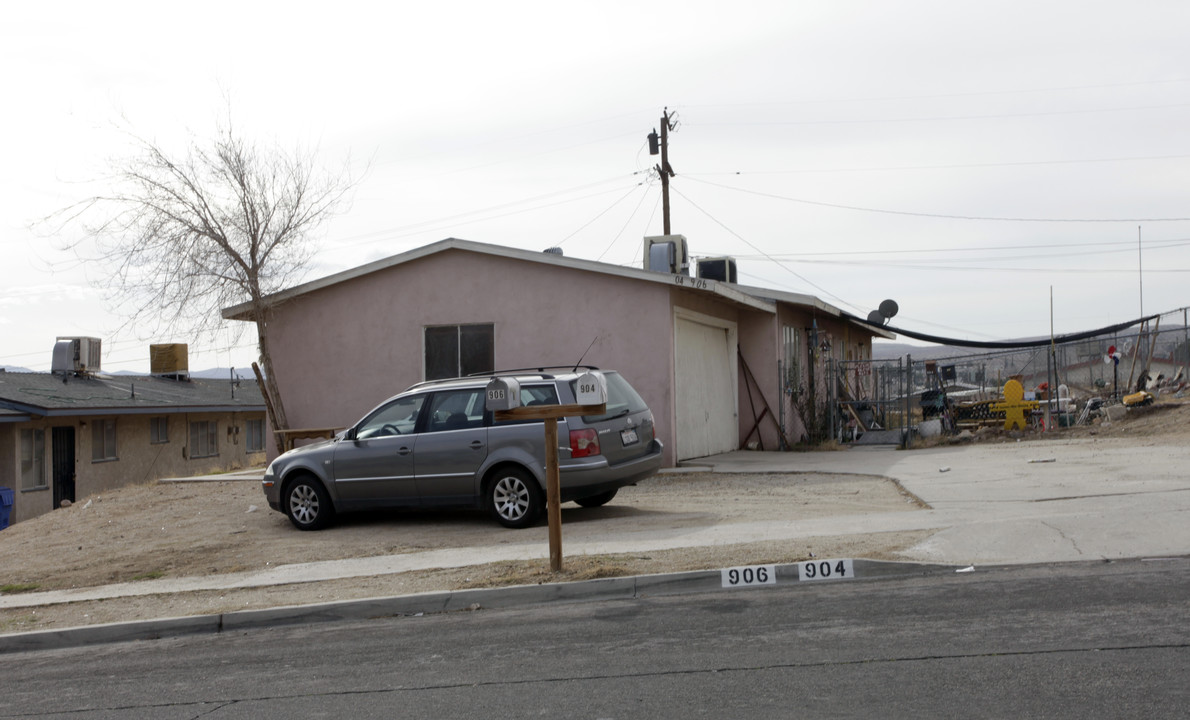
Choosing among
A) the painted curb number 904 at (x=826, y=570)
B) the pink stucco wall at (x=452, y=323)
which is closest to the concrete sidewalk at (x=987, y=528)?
the painted curb number 904 at (x=826, y=570)

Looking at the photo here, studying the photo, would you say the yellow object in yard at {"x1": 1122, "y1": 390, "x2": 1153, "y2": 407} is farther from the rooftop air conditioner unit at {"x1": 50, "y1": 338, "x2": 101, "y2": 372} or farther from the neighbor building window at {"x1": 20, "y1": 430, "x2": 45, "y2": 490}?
the rooftop air conditioner unit at {"x1": 50, "y1": 338, "x2": 101, "y2": 372}

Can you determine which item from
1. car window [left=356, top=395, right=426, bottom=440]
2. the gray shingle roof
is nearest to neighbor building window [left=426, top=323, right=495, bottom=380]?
car window [left=356, top=395, right=426, bottom=440]

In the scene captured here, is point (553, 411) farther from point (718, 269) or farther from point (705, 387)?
point (718, 269)

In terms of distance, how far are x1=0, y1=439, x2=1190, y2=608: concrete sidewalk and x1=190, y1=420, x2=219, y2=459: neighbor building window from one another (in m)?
23.8

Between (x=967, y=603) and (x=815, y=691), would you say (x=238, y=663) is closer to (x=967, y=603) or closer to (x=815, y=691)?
(x=815, y=691)

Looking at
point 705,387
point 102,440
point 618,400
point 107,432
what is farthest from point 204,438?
point 618,400

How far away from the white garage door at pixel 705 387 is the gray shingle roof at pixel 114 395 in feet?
50.3

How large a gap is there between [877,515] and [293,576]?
5.75m

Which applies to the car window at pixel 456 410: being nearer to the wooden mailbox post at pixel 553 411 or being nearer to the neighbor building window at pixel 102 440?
the wooden mailbox post at pixel 553 411

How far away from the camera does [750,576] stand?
8.35 metres

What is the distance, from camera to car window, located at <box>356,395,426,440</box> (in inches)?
503

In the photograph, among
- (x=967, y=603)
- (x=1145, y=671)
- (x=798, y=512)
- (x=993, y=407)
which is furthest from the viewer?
(x=993, y=407)

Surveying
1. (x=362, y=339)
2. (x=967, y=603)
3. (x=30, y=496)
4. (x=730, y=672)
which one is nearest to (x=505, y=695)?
(x=730, y=672)

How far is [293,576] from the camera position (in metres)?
10.1
